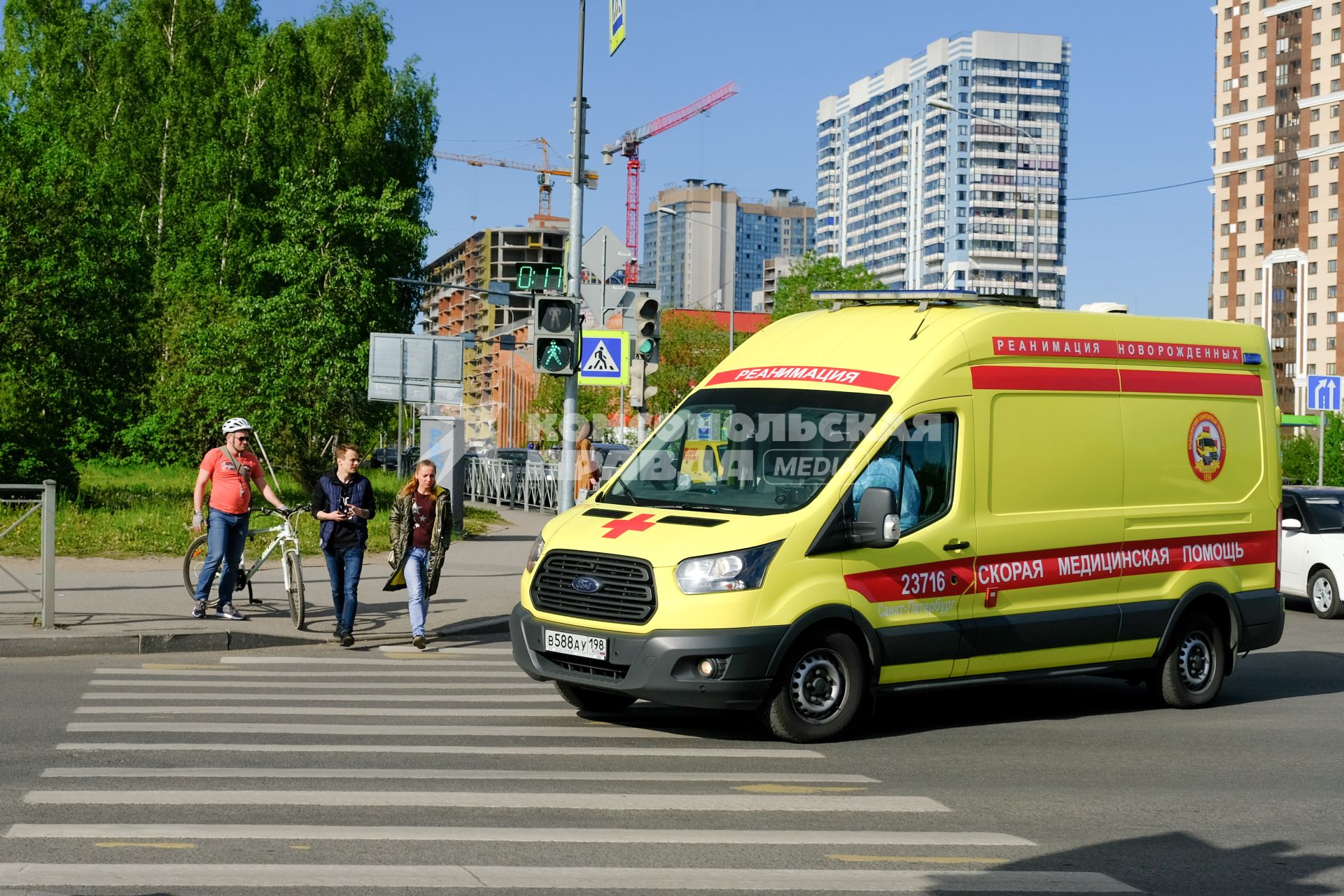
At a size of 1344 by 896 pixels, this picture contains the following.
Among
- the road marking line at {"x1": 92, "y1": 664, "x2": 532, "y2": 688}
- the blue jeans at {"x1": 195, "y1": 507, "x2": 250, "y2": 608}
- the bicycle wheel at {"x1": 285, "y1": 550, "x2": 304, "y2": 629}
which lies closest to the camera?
the road marking line at {"x1": 92, "y1": 664, "x2": 532, "y2": 688}

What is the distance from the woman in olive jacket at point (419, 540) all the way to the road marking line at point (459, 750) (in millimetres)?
4802

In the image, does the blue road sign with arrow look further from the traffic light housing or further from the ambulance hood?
the ambulance hood

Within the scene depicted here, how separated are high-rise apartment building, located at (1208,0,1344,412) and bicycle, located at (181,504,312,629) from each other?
4577 inches

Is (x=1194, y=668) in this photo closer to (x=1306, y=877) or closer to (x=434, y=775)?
(x=1306, y=877)

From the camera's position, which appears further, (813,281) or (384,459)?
(813,281)

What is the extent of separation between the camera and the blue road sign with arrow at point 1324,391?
4188 cm

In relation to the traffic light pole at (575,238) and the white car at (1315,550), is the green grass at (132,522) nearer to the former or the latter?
the traffic light pole at (575,238)

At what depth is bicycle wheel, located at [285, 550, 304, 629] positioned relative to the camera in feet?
46.8

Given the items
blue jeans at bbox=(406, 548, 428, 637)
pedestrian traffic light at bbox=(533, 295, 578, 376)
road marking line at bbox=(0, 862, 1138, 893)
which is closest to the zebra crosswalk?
road marking line at bbox=(0, 862, 1138, 893)

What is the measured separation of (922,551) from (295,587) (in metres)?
6.98

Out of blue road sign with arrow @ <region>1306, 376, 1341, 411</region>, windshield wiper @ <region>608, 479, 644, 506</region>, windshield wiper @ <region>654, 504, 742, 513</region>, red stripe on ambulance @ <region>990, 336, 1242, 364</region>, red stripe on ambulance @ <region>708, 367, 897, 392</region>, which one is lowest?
windshield wiper @ <region>654, 504, 742, 513</region>

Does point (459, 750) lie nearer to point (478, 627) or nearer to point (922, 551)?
point (922, 551)

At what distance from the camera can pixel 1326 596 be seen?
19859 millimetres

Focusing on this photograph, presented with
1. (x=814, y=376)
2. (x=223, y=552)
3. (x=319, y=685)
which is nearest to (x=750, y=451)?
(x=814, y=376)
